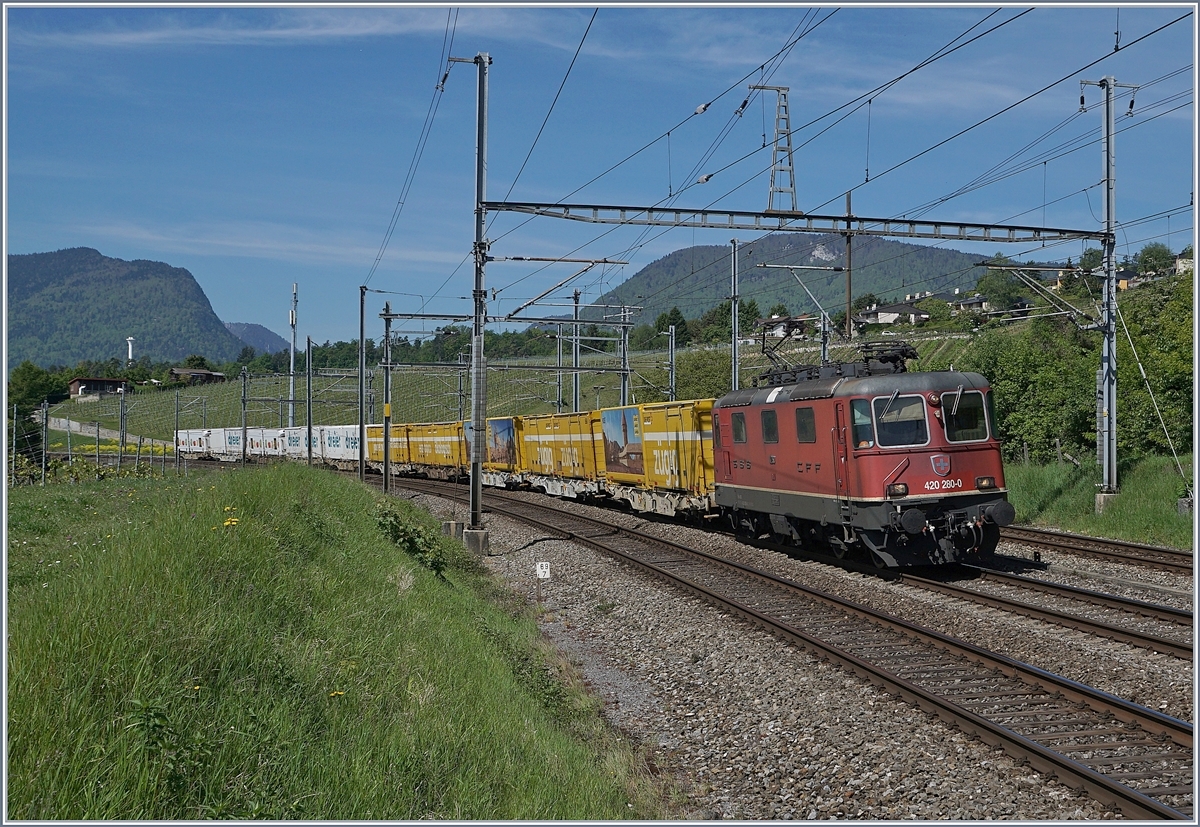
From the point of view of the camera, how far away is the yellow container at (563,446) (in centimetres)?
3134

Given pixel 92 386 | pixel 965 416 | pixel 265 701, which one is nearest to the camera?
pixel 265 701

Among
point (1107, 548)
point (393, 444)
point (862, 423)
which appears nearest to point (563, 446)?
point (1107, 548)

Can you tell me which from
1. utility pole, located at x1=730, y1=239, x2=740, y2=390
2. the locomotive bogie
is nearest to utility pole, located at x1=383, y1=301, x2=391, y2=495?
utility pole, located at x1=730, y1=239, x2=740, y2=390

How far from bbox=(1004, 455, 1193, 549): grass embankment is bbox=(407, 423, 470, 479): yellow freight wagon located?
2682 cm

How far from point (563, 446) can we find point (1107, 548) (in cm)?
1995

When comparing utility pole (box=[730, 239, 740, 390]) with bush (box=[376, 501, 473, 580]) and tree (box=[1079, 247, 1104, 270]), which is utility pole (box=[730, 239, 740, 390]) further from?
bush (box=[376, 501, 473, 580])

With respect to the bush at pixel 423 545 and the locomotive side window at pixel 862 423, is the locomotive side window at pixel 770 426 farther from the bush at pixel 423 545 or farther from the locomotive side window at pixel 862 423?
the bush at pixel 423 545

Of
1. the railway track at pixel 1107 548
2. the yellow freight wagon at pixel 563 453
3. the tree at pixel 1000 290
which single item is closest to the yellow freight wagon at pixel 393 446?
the yellow freight wagon at pixel 563 453

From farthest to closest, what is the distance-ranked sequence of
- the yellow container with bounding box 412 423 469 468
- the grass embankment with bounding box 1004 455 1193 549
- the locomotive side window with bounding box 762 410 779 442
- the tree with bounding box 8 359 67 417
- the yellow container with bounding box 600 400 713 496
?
the tree with bounding box 8 359 67 417
the yellow container with bounding box 412 423 469 468
the yellow container with bounding box 600 400 713 496
the grass embankment with bounding box 1004 455 1193 549
the locomotive side window with bounding box 762 410 779 442

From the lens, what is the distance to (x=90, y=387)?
110625 mm

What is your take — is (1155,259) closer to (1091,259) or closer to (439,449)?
(1091,259)

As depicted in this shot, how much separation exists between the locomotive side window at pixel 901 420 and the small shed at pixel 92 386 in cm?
10351

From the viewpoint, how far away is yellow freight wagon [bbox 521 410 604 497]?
31.4 meters

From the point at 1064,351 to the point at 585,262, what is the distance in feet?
112
